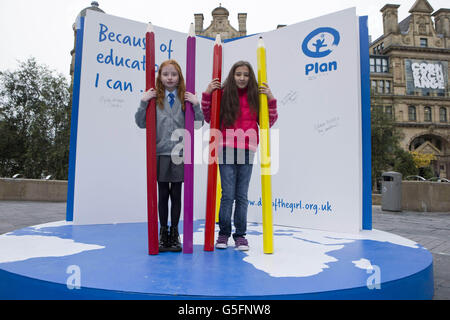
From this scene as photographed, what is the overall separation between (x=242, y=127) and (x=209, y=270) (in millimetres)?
1200

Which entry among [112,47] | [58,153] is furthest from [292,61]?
[58,153]

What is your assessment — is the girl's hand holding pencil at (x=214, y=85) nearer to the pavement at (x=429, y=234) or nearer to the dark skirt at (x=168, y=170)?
the dark skirt at (x=168, y=170)

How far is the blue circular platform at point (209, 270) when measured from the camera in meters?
1.60

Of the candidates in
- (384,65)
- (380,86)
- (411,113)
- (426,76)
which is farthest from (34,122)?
(426,76)

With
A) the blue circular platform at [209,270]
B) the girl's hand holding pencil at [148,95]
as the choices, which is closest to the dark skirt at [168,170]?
the girl's hand holding pencil at [148,95]

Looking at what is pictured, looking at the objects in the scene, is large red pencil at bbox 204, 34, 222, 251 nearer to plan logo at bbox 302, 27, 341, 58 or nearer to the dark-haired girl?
the dark-haired girl

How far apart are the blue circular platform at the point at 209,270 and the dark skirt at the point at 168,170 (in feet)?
1.86

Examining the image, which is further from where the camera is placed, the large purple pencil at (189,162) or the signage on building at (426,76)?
the signage on building at (426,76)

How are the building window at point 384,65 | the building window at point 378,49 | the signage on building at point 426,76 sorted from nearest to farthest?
the signage on building at point 426,76
the building window at point 384,65
the building window at point 378,49

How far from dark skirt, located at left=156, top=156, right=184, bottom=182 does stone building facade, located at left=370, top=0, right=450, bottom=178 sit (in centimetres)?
3628

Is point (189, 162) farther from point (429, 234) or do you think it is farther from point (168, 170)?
point (429, 234)

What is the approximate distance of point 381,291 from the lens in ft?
5.58
